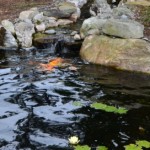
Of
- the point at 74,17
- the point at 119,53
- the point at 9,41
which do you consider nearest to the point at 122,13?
the point at 74,17

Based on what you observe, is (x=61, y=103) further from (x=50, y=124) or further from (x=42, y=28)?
(x=42, y=28)

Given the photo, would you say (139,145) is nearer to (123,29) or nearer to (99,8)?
(123,29)

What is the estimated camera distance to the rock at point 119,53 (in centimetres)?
1112

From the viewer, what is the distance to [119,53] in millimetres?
11531

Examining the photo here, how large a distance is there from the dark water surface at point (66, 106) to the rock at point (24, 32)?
72.5 inches

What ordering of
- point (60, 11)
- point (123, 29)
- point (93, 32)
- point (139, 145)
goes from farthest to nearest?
point (60, 11) → point (93, 32) → point (123, 29) → point (139, 145)

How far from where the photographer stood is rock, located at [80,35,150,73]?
11125 mm

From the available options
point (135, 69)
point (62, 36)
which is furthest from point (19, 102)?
point (62, 36)

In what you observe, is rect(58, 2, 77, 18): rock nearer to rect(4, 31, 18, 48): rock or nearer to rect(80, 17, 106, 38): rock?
rect(80, 17, 106, 38): rock

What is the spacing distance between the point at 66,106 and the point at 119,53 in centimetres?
400

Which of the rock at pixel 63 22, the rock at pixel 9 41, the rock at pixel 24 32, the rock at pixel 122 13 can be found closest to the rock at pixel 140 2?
the rock at pixel 122 13

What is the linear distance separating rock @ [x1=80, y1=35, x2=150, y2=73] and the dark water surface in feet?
1.27

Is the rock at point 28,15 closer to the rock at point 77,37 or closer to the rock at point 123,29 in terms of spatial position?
the rock at point 77,37

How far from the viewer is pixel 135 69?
1100 centimetres
